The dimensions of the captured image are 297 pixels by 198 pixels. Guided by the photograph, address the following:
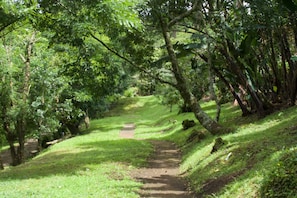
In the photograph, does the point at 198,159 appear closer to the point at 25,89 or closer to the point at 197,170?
the point at 197,170

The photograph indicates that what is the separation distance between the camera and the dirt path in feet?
34.5

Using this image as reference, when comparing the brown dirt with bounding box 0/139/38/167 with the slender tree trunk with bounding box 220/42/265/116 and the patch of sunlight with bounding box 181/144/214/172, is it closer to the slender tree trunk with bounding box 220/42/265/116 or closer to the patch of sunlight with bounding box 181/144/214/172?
the patch of sunlight with bounding box 181/144/214/172

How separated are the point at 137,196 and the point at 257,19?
28.9ft

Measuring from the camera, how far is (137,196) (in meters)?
9.88

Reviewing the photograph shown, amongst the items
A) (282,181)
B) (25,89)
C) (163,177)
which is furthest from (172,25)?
(282,181)

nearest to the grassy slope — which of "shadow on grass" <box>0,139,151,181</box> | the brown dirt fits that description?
"shadow on grass" <box>0,139,151,181</box>

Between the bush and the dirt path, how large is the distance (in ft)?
12.8

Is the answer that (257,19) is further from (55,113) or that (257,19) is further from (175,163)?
(55,113)

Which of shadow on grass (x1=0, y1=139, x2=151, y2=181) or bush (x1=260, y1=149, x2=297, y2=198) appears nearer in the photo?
bush (x1=260, y1=149, x2=297, y2=198)

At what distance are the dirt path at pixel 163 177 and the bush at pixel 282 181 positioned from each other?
12.8 ft

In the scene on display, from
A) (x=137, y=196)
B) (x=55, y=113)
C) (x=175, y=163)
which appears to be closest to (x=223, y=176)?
(x=137, y=196)

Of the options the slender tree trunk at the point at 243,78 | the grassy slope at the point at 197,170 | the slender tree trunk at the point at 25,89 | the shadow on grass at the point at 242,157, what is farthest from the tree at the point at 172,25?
the slender tree trunk at the point at 25,89

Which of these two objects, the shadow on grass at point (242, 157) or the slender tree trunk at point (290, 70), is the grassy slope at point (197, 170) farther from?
the slender tree trunk at point (290, 70)

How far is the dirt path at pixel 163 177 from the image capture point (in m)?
10.5
